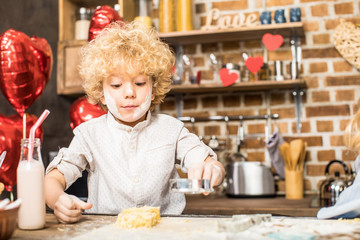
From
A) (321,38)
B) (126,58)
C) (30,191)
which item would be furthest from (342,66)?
(30,191)

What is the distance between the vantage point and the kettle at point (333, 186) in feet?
6.92

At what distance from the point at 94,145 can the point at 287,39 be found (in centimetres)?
161

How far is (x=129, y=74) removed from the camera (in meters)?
1.24

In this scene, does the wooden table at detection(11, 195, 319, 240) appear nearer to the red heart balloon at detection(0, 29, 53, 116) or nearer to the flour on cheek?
the flour on cheek

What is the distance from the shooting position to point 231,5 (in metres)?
2.65

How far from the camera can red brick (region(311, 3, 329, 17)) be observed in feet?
8.36

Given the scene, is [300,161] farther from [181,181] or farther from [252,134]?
[181,181]

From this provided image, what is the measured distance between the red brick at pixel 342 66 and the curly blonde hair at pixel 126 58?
1.44m

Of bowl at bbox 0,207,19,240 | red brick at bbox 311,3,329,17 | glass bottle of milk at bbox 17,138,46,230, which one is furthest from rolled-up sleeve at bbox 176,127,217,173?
red brick at bbox 311,3,329,17

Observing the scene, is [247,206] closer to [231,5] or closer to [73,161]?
[73,161]

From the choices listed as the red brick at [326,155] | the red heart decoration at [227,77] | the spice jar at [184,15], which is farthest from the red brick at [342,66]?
the spice jar at [184,15]

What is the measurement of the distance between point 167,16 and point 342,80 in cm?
104

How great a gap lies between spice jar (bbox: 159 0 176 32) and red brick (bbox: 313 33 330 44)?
803mm

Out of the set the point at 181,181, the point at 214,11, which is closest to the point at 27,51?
the point at 181,181
